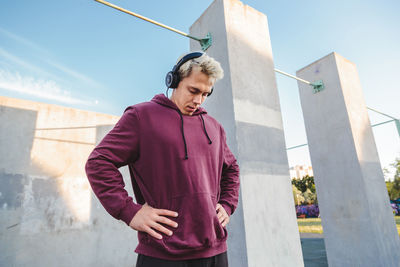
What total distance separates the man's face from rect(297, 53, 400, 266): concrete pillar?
386 cm

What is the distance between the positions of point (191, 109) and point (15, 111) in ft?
21.0

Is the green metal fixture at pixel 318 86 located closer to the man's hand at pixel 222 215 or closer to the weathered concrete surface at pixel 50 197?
the man's hand at pixel 222 215

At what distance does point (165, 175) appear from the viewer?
108 centimetres

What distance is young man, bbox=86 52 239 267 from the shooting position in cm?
101

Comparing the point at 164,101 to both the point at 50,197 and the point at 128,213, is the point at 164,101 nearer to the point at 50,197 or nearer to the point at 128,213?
the point at 128,213

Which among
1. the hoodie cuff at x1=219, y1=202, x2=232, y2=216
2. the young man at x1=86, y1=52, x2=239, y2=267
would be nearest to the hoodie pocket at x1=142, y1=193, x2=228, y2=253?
the young man at x1=86, y1=52, x2=239, y2=267

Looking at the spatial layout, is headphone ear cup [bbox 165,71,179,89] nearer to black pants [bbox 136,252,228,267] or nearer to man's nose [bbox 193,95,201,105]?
man's nose [bbox 193,95,201,105]

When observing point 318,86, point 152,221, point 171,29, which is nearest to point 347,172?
point 318,86

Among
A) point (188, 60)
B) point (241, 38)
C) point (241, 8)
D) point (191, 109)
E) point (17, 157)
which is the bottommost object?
point (191, 109)

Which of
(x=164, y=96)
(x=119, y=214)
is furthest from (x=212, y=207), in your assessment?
(x=164, y=96)

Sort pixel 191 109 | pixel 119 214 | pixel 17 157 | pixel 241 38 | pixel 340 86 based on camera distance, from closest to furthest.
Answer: pixel 119 214 → pixel 191 109 → pixel 241 38 → pixel 340 86 → pixel 17 157

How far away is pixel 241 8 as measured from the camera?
9.27 ft

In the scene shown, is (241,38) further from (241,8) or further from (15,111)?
(15,111)

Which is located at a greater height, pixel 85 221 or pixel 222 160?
pixel 222 160
